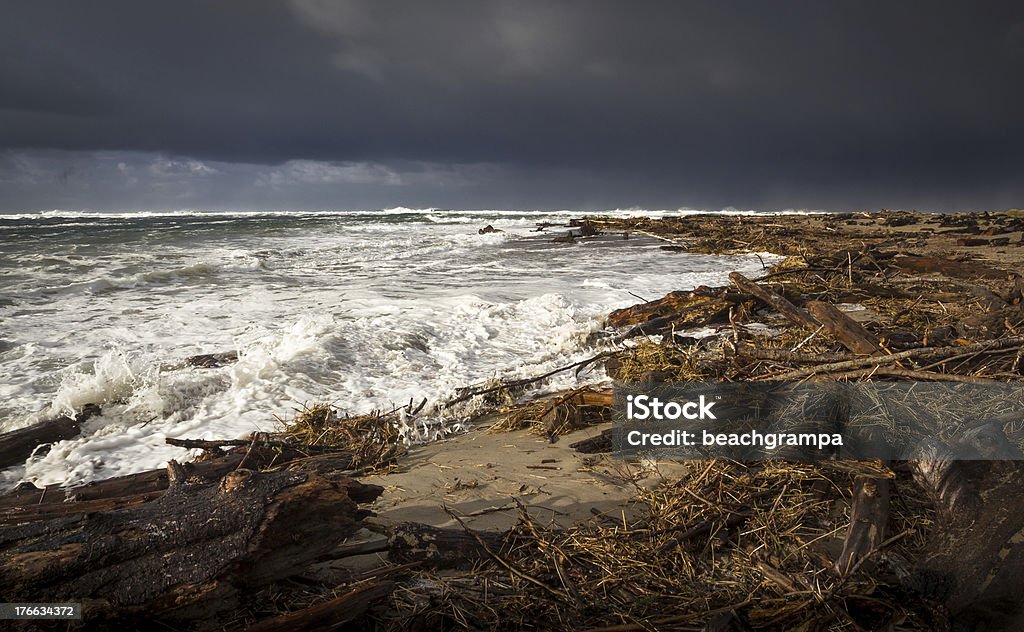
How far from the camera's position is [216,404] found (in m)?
4.56

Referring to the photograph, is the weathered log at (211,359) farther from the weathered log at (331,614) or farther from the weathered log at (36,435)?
the weathered log at (331,614)

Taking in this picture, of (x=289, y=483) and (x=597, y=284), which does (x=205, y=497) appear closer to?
(x=289, y=483)

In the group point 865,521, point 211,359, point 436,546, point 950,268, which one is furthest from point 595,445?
point 950,268

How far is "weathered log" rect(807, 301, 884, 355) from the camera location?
3507 mm

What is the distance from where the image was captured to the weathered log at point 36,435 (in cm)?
369

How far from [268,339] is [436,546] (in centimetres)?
466

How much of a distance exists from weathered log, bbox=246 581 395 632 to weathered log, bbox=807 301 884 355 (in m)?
3.12

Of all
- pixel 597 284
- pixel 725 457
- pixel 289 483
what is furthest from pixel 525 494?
pixel 597 284

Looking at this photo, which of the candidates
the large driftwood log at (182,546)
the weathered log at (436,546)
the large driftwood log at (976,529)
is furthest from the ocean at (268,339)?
the large driftwood log at (976,529)

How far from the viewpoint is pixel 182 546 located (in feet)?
5.78

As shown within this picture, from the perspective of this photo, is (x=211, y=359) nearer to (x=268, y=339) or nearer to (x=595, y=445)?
(x=268, y=339)

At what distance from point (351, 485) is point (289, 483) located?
33cm

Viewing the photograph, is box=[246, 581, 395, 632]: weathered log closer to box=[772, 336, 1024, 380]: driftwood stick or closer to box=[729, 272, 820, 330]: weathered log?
box=[772, 336, 1024, 380]: driftwood stick

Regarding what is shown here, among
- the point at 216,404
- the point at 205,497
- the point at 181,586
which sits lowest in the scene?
the point at 216,404
